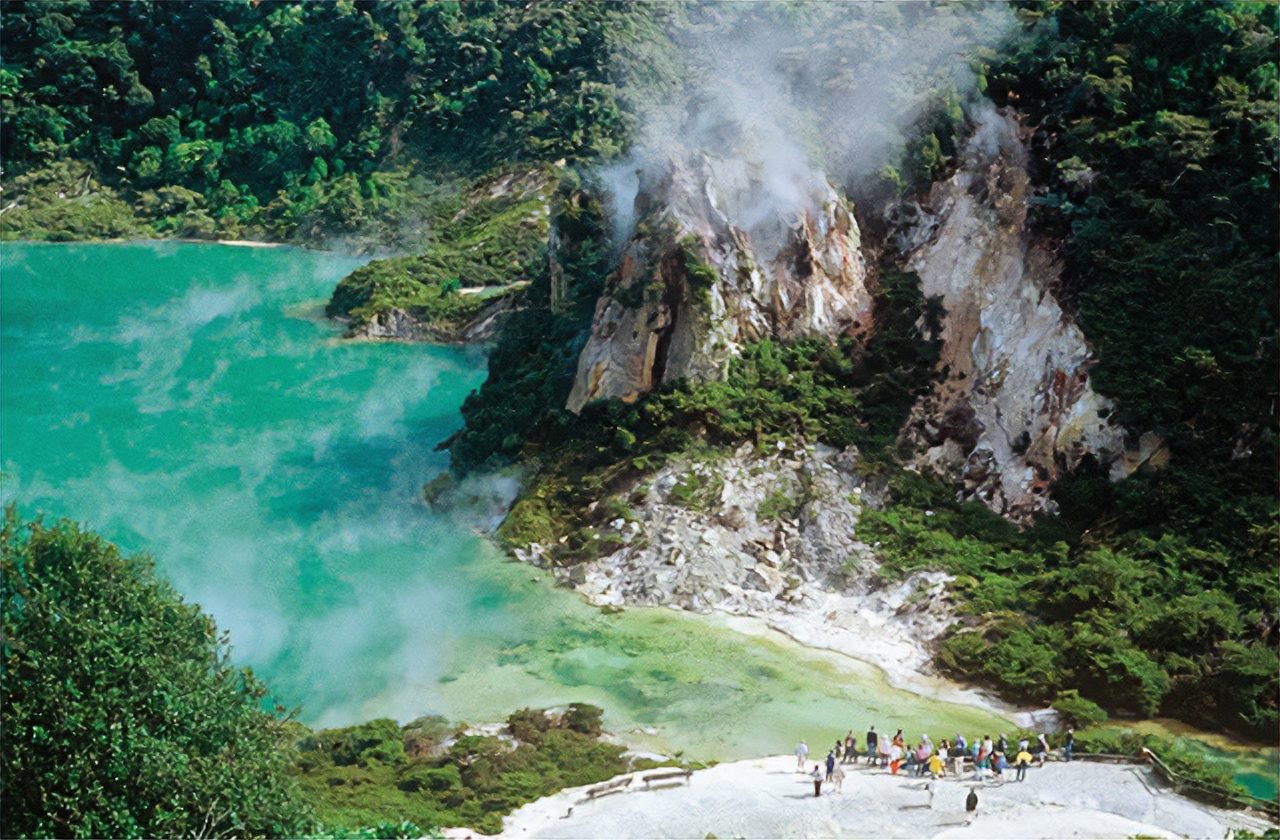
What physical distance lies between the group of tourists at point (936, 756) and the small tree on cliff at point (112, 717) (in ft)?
25.3

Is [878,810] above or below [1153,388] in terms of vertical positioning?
below

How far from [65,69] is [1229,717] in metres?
43.7

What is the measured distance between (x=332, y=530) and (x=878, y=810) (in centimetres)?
1250

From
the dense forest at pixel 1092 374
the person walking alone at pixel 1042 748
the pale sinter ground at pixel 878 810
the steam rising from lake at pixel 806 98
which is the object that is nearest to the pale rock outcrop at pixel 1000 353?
the dense forest at pixel 1092 374

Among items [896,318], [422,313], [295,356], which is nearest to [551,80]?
[422,313]

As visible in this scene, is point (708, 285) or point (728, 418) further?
point (708, 285)

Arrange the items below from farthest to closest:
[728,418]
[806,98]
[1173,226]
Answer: [806,98], [728,418], [1173,226]

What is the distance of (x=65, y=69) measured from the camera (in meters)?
59.8

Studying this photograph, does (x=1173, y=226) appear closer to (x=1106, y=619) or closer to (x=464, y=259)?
(x=1106, y=619)

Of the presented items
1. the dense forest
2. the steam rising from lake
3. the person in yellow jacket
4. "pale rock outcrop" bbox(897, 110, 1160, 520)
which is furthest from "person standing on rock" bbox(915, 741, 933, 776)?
the steam rising from lake

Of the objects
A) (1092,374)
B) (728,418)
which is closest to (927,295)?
(1092,374)

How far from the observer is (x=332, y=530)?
34281 millimetres

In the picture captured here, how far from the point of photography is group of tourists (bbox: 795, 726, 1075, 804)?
89.7ft

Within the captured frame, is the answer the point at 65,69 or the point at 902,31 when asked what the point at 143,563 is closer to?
the point at 902,31
